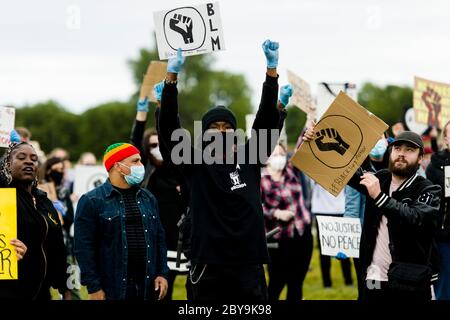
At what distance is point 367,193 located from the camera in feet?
21.6

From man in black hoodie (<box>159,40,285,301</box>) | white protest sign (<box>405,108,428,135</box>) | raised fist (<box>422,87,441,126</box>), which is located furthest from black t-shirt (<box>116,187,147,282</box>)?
white protest sign (<box>405,108,428,135</box>)

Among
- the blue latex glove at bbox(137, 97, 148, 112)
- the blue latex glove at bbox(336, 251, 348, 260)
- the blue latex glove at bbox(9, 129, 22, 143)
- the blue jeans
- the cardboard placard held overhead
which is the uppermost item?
the blue latex glove at bbox(137, 97, 148, 112)

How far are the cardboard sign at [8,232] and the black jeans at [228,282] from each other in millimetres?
1344

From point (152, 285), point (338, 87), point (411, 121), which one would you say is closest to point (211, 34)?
point (152, 285)

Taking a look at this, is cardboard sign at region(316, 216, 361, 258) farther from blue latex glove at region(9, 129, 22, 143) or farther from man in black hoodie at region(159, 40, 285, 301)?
blue latex glove at region(9, 129, 22, 143)

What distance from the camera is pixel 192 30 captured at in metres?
7.02

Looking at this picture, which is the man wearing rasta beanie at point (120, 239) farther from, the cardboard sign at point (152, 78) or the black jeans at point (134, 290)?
the cardboard sign at point (152, 78)

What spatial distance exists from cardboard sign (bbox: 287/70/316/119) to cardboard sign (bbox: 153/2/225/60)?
3176mm

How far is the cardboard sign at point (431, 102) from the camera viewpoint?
11203mm

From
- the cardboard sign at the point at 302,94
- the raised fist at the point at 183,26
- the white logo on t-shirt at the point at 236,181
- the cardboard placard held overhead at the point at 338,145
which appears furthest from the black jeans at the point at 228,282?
the cardboard sign at the point at 302,94

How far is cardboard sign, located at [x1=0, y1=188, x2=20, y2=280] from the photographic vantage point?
588 centimetres

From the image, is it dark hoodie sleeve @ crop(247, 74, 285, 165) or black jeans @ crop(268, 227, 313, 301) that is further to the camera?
black jeans @ crop(268, 227, 313, 301)

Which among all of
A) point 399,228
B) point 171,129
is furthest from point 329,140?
point 171,129

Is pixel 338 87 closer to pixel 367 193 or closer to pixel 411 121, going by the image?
pixel 411 121
